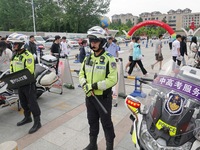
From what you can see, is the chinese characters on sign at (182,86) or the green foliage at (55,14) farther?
the green foliage at (55,14)

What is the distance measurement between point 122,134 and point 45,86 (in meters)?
2.44

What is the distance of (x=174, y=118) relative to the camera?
1.76 m

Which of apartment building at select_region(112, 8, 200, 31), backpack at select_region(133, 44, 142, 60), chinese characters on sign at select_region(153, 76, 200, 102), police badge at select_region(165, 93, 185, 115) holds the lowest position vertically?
police badge at select_region(165, 93, 185, 115)

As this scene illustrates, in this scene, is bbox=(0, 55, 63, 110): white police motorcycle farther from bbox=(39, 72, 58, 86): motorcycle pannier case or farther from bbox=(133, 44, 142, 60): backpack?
bbox=(133, 44, 142, 60): backpack

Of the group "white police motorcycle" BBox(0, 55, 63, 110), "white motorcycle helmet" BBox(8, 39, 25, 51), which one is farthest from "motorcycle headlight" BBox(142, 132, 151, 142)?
"white police motorcycle" BBox(0, 55, 63, 110)

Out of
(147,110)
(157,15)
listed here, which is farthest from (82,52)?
(157,15)

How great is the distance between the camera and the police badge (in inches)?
69.3

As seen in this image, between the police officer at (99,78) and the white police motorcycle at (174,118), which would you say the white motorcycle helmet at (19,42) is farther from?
the white police motorcycle at (174,118)

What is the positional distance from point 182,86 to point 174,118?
29cm

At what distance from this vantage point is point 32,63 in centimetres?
363

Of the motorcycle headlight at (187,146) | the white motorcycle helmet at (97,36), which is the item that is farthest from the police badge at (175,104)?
the white motorcycle helmet at (97,36)

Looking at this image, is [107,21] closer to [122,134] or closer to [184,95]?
[122,134]

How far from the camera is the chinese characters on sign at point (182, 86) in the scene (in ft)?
5.67

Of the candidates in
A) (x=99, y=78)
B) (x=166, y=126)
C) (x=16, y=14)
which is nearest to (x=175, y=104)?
(x=166, y=126)
